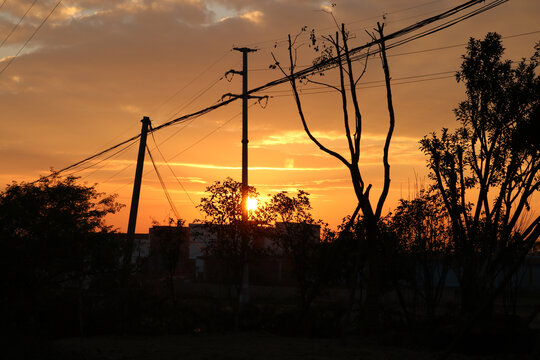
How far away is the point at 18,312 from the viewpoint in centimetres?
2275

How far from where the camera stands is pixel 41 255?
72.4 ft

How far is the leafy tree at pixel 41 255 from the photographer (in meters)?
21.9

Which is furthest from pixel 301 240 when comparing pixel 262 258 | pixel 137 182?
pixel 137 182

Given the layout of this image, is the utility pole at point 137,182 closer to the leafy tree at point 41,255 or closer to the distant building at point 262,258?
the distant building at point 262,258

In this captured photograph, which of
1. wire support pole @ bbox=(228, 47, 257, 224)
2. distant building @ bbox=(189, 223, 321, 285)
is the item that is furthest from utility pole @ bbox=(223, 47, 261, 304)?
distant building @ bbox=(189, 223, 321, 285)

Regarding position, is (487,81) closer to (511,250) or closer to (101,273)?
(511,250)

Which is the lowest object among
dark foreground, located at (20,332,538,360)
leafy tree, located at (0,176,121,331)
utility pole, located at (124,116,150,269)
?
dark foreground, located at (20,332,538,360)

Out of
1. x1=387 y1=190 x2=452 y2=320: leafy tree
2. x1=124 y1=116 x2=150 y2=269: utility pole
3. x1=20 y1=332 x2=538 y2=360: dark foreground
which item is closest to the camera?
x1=20 y1=332 x2=538 y2=360: dark foreground

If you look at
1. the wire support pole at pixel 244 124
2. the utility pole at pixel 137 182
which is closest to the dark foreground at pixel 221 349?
the wire support pole at pixel 244 124

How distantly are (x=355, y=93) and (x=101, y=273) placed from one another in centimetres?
1163

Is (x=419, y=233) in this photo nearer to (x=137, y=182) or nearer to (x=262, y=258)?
(x=262, y=258)

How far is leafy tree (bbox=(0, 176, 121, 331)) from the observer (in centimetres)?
2194

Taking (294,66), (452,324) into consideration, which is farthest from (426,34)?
(452,324)

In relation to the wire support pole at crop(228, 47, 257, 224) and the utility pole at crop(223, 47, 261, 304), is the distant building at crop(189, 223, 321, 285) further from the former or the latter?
the wire support pole at crop(228, 47, 257, 224)
